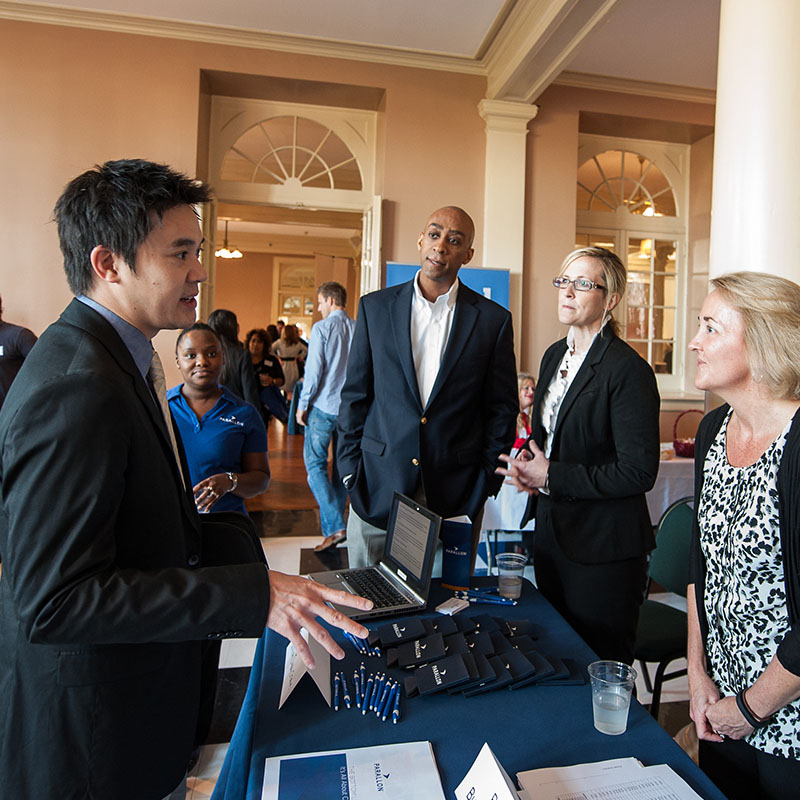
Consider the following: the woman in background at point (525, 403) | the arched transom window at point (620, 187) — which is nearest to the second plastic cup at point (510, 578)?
the woman in background at point (525, 403)

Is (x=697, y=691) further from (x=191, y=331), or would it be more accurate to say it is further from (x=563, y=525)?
(x=191, y=331)

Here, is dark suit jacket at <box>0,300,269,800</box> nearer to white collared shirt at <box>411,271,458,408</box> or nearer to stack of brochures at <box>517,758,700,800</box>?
stack of brochures at <box>517,758,700,800</box>

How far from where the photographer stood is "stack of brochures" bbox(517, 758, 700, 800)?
0.86m

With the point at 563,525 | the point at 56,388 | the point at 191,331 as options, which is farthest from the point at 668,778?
the point at 191,331

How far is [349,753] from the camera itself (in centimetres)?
94

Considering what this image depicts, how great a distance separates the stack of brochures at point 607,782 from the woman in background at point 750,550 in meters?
0.34

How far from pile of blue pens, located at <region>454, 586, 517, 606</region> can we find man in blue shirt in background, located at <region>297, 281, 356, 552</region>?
9.02 feet

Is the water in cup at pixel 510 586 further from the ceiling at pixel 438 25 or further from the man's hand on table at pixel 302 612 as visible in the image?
the ceiling at pixel 438 25

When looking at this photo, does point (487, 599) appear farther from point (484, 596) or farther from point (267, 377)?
point (267, 377)

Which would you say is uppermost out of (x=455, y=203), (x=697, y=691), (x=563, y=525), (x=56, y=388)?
(x=455, y=203)

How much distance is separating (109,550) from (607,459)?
4.47ft

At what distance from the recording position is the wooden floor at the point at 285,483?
538 cm

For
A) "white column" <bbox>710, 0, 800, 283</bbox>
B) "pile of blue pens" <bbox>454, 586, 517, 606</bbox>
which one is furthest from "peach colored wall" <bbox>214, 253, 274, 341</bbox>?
"pile of blue pens" <bbox>454, 586, 517, 606</bbox>

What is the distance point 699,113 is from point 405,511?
5908mm
